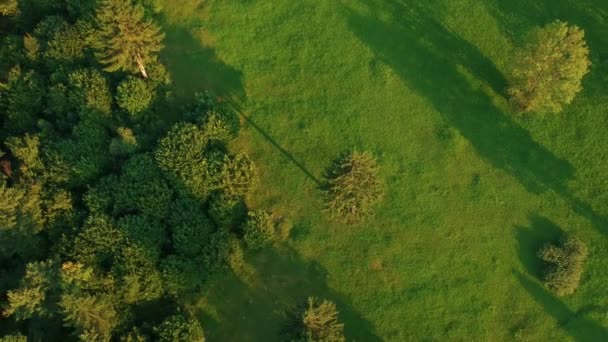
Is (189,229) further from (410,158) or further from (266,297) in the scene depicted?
(410,158)

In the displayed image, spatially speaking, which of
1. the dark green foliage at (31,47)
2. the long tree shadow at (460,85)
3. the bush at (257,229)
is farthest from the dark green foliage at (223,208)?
the dark green foliage at (31,47)

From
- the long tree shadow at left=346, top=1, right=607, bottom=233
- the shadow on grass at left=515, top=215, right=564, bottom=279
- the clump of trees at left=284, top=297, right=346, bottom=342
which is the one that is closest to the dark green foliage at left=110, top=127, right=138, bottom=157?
the clump of trees at left=284, top=297, right=346, bottom=342

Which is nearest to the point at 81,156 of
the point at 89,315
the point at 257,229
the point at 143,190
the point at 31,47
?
the point at 143,190

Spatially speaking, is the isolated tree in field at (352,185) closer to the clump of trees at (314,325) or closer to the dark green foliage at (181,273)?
the clump of trees at (314,325)

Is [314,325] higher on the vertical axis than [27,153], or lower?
higher

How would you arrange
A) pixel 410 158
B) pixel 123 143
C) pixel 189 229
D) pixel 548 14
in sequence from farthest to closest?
pixel 548 14, pixel 410 158, pixel 123 143, pixel 189 229

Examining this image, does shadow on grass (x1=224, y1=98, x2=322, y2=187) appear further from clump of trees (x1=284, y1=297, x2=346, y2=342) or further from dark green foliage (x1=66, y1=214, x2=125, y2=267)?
dark green foliage (x1=66, y1=214, x2=125, y2=267)
